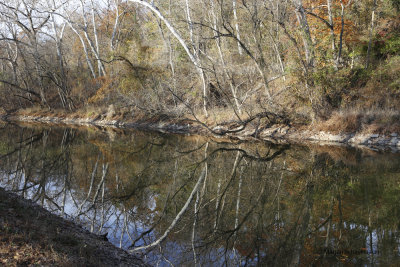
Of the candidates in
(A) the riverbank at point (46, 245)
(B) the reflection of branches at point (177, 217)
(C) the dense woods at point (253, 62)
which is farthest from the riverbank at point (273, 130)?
(A) the riverbank at point (46, 245)

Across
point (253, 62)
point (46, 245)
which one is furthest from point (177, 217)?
point (253, 62)

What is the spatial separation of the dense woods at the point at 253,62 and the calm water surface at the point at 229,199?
12.5 feet

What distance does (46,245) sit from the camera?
4703mm

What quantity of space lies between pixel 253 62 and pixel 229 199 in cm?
1547

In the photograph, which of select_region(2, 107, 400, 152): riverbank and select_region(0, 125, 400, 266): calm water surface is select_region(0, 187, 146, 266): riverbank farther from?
select_region(2, 107, 400, 152): riverbank

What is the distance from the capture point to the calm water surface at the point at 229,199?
607 centimetres

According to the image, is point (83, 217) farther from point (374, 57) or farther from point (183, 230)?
point (374, 57)

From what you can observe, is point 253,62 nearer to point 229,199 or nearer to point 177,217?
point 229,199

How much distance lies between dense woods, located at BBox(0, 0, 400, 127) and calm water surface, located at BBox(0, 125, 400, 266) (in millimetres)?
3810

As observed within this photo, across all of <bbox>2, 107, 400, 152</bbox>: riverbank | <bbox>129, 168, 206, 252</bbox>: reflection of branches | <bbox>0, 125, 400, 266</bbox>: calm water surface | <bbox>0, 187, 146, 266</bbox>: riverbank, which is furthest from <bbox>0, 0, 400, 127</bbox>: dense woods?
<bbox>0, 187, 146, 266</bbox>: riverbank

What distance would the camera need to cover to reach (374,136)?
14.9 m

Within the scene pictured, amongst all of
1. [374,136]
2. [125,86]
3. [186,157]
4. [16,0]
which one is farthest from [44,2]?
[374,136]

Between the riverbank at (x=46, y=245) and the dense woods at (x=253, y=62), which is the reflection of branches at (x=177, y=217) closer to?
the riverbank at (x=46, y=245)

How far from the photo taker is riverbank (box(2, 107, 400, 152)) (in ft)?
48.6
